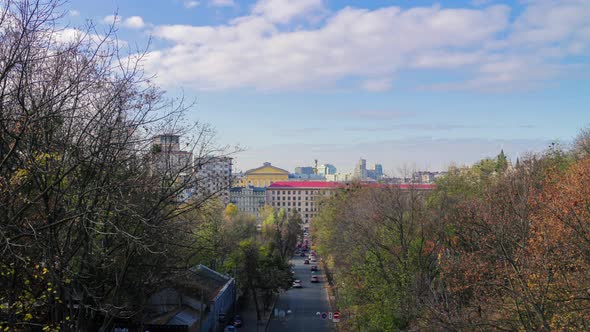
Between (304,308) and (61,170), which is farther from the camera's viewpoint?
(304,308)

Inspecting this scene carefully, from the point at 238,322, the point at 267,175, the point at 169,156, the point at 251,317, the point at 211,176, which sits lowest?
the point at 251,317

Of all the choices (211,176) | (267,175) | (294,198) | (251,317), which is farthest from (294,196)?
(211,176)

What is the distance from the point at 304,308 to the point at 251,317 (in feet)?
16.8

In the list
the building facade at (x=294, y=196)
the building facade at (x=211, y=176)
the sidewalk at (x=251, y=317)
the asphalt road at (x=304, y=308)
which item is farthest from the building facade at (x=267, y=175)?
the building facade at (x=211, y=176)

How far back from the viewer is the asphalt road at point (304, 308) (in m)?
35.5

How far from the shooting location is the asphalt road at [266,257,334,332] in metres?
35.5

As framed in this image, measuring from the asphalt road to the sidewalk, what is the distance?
49 centimetres

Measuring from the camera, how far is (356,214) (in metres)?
31.4

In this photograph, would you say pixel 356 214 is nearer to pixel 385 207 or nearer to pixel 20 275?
pixel 385 207

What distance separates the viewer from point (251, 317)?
3884cm

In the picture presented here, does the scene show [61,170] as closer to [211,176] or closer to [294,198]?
[211,176]

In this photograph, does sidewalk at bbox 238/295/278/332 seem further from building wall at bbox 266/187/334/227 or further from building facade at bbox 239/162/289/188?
building facade at bbox 239/162/289/188

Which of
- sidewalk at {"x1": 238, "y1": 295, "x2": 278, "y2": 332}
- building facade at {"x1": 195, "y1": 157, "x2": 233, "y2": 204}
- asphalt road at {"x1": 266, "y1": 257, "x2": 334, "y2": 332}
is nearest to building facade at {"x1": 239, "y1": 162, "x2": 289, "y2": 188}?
asphalt road at {"x1": 266, "y1": 257, "x2": 334, "y2": 332}

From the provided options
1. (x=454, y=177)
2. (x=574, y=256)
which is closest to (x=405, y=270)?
(x=574, y=256)
